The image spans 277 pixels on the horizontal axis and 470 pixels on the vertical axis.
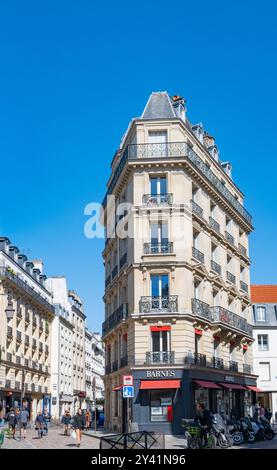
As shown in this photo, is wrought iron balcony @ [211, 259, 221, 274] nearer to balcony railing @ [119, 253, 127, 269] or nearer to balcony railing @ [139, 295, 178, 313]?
balcony railing @ [119, 253, 127, 269]

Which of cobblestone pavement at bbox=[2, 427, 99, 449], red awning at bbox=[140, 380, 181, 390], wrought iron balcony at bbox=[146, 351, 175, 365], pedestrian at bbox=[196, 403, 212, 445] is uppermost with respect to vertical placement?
wrought iron balcony at bbox=[146, 351, 175, 365]

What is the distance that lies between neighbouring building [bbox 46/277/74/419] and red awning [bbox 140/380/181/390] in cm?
3677

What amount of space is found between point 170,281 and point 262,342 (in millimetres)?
21276

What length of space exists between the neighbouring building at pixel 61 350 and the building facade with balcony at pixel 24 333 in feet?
3.86

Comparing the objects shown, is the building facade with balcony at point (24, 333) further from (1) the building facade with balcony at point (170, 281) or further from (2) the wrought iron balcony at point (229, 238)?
(2) the wrought iron balcony at point (229, 238)

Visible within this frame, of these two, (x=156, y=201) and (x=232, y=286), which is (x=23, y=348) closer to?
(x=232, y=286)

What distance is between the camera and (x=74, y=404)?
7338 centimetres

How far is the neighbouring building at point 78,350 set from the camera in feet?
250

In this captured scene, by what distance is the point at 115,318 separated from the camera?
3631cm

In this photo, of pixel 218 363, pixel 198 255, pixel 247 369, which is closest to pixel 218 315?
pixel 218 363

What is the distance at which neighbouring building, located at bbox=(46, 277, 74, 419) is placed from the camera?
6594 cm

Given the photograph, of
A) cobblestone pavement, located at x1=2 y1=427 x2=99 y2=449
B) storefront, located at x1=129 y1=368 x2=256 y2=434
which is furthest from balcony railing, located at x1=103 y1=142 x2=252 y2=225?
cobblestone pavement, located at x1=2 y1=427 x2=99 y2=449

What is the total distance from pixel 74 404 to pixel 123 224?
4332 centimetres

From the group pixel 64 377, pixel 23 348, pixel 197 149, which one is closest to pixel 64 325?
pixel 64 377
